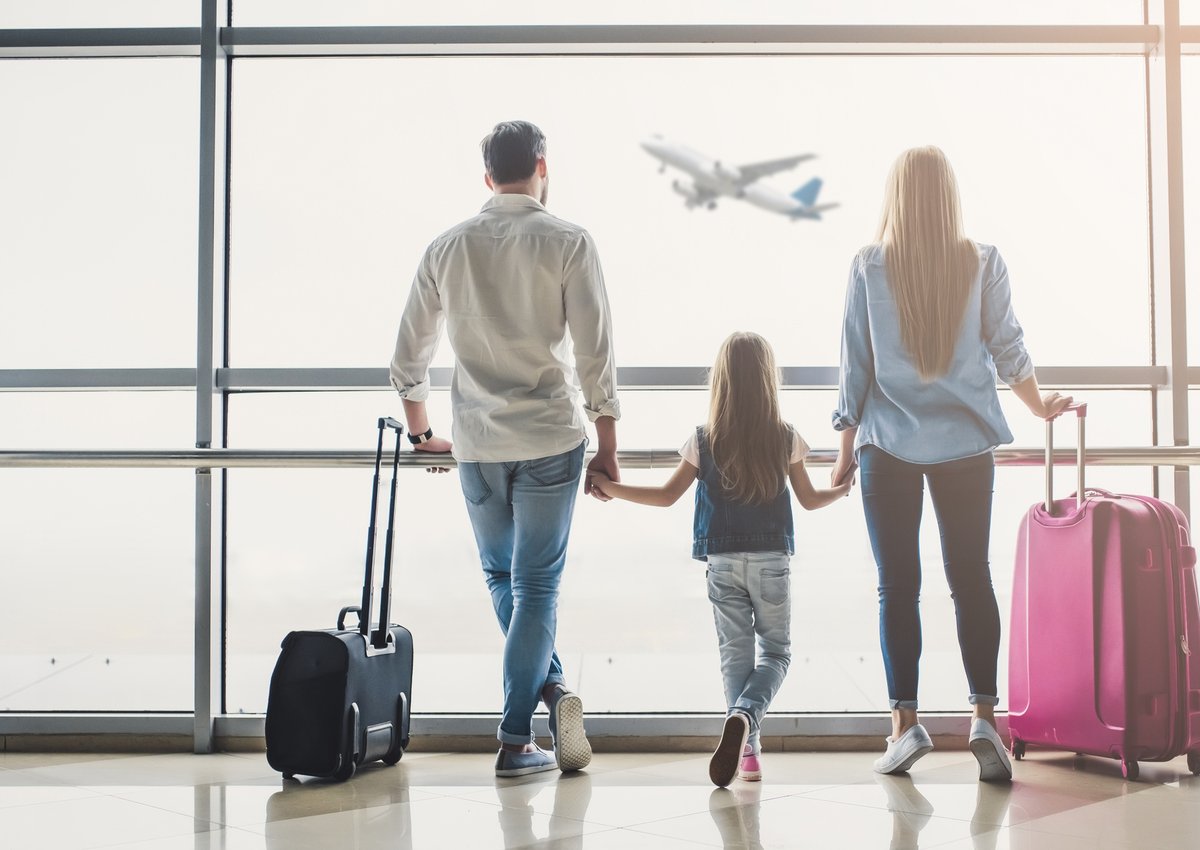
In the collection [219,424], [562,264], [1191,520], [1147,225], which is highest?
[1147,225]

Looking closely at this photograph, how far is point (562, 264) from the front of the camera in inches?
86.3

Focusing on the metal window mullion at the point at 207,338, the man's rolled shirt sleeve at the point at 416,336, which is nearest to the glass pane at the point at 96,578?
the metal window mullion at the point at 207,338

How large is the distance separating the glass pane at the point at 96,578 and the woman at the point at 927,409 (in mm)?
1741

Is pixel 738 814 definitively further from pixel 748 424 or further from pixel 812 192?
pixel 812 192

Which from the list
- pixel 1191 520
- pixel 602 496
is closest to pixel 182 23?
pixel 602 496

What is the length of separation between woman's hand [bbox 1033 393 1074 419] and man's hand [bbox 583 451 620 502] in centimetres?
97

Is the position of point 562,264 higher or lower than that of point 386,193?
lower

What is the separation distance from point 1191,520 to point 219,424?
8.16ft

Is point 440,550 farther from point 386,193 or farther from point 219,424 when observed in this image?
point 386,193

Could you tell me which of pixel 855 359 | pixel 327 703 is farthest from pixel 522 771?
pixel 855 359

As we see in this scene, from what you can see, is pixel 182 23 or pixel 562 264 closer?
pixel 562 264

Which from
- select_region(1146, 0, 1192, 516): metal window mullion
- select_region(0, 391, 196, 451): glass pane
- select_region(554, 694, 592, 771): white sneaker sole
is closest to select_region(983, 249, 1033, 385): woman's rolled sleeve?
select_region(1146, 0, 1192, 516): metal window mullion

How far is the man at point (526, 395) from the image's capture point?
2.18 m

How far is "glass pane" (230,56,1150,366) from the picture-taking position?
2760 mm
